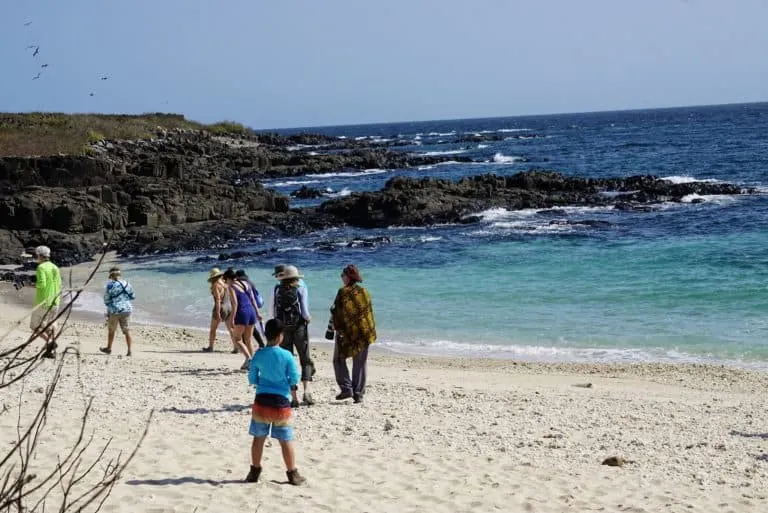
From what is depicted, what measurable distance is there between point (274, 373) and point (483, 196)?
3152cm

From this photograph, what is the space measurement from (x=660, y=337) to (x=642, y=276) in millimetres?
6158

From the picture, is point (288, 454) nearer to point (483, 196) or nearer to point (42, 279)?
point (42, 279)

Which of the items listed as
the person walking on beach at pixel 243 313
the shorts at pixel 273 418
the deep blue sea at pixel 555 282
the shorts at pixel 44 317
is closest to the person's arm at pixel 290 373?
the shorts at pixel 273 418

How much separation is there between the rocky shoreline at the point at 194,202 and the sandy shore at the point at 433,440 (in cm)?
1289

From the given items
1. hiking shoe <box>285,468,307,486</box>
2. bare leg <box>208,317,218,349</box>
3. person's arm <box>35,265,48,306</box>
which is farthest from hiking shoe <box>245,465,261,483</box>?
bare leg <box>208,317,218,349</box>

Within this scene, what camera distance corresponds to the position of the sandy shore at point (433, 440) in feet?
21.9

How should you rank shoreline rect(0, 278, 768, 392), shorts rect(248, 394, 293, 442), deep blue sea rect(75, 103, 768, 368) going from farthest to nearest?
deep blue sea rect(75, 103, 768, 368) → shoreline rect(0, 278, 768, 392) → shorts rect(248, 394, 293, 442)

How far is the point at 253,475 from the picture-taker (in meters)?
6.76

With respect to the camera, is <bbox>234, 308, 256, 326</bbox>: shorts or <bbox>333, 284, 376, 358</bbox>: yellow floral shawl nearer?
<bbox>333, 284, 376, 358</bbox>: yellow floral shawl

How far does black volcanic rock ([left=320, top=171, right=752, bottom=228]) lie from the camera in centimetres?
3466

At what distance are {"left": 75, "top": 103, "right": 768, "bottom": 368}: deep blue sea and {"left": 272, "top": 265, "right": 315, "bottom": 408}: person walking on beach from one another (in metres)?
6.17

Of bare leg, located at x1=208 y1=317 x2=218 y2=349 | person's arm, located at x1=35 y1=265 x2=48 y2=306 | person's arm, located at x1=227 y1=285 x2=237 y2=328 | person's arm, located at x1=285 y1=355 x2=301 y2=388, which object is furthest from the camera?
bare leg, located at x1=208 y1=317 x2=218 y2=349

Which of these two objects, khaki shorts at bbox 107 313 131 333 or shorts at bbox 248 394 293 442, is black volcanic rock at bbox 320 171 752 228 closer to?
khaki shorts at bbox 107 313 131 333

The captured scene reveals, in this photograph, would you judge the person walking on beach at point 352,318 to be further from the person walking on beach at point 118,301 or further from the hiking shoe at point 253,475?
the person walking on beach at point 118,301
